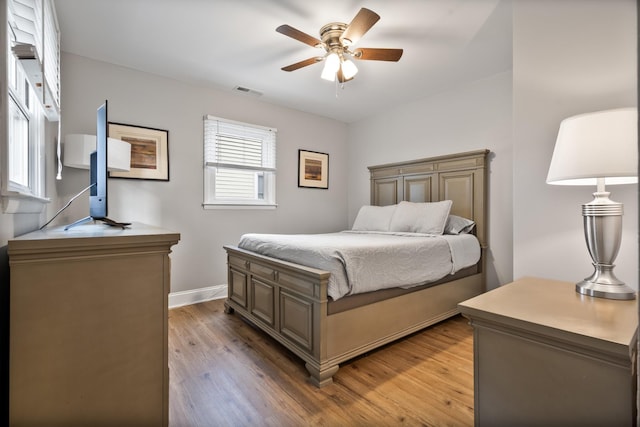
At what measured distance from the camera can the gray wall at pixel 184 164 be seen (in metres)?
2.76

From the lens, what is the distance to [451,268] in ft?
8.87

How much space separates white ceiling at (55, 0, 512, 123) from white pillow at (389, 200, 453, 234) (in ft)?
4.63

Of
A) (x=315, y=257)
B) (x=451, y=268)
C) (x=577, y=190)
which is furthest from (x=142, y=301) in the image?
(x=451, y=268)

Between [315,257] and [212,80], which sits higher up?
[212,80]

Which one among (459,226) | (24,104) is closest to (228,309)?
(24,104)

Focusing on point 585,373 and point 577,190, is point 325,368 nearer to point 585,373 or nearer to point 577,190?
point 585,373

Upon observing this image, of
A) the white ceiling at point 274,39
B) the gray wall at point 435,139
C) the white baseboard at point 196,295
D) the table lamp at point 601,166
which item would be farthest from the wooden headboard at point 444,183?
the white baseboard at point 196,295

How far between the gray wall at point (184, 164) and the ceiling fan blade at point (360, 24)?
204cm

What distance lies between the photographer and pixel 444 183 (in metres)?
3.56

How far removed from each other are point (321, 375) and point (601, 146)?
1722 mm

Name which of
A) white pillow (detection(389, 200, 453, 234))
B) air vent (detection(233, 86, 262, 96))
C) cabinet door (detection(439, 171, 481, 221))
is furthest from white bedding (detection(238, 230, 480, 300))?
air vent (detection(233, 86, 262, 96))

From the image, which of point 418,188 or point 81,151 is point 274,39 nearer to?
point 81,151

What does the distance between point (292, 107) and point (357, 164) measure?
4.46ft

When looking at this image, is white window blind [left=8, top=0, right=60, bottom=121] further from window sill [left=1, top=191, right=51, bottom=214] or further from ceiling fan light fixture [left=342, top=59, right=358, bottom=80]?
ceiling fan light fixture [left=342, top=59, right=358, bottom=80]
